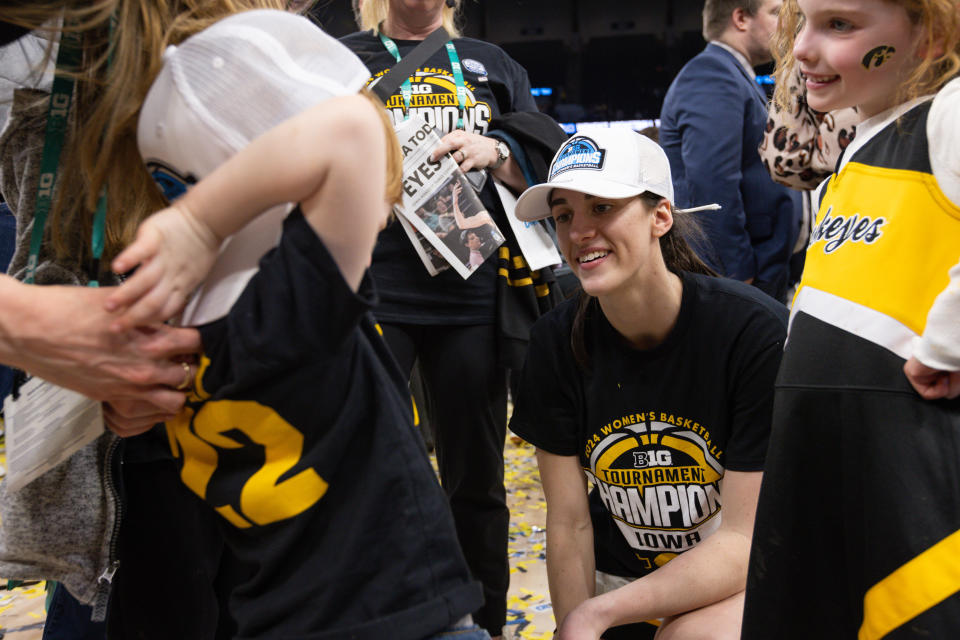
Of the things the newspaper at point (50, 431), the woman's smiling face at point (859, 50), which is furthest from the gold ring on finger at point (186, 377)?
the woman's smiling face at point (859, 50)

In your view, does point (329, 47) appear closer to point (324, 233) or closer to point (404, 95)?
point (324, 233)

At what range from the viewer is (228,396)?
3.22 ft

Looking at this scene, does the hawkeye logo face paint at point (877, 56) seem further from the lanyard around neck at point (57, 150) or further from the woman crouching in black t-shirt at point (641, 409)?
the lanyard around neck at point (57, 150)

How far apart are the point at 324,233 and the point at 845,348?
818 millimetres

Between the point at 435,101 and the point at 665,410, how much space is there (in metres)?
0.99

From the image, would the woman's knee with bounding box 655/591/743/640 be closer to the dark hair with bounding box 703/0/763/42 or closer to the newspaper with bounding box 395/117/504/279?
the newspaper with bounding box 395/117/504/279

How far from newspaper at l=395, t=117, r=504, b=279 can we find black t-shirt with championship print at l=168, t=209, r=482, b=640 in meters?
1.08

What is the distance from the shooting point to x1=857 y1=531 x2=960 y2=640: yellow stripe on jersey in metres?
1.18

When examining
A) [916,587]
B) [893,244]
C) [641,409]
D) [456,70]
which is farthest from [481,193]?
[916,587]

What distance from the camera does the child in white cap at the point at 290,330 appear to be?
2.98 feet

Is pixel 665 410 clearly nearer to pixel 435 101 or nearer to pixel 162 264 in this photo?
pixel 435 101

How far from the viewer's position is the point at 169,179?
1048 mm

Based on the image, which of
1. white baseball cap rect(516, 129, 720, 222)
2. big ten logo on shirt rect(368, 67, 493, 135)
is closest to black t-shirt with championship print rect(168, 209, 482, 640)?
white baseball cap rect(516, 129, 720, 222)

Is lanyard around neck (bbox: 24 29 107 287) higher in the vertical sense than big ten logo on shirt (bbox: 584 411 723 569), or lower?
higher
